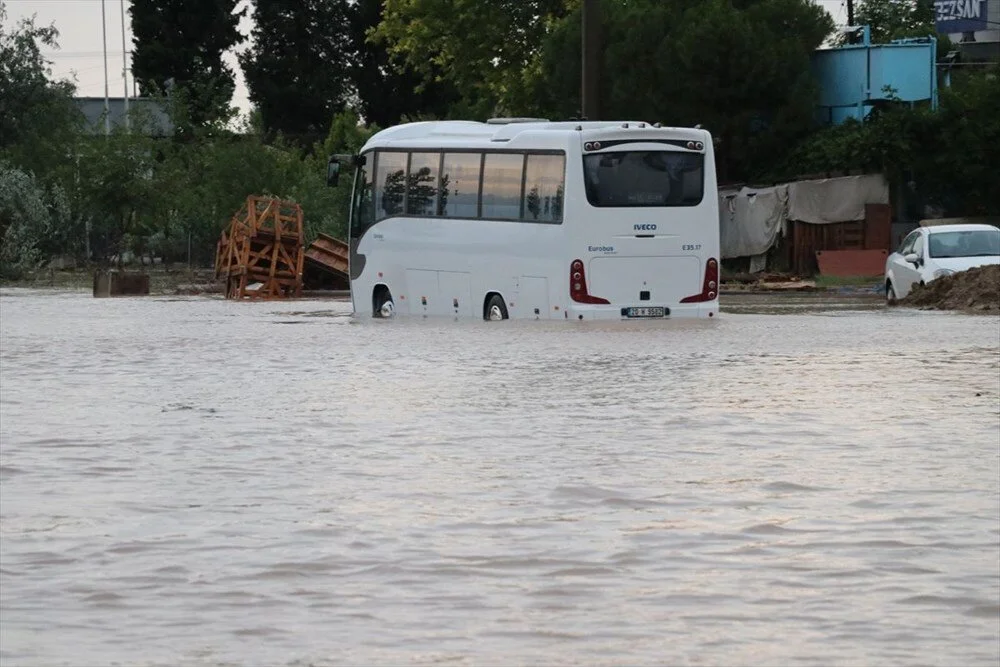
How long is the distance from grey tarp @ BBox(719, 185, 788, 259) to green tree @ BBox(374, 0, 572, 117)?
37.9 ft

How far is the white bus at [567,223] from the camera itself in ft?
100

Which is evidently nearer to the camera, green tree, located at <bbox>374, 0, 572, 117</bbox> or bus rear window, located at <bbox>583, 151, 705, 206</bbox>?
bus rear window, located at <bbox>583, 151, 705, 206</bbox>

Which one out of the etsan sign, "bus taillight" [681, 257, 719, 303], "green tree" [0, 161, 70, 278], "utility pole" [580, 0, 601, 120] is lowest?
"bus taillight" [681, 257, 719, 303]

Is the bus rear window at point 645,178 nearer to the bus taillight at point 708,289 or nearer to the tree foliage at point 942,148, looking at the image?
the bus taillight at point 708,289

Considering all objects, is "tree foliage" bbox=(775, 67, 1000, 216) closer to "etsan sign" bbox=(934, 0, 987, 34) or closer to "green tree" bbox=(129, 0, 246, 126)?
"etsan sign" bbox=(934, 0, 987, 34)

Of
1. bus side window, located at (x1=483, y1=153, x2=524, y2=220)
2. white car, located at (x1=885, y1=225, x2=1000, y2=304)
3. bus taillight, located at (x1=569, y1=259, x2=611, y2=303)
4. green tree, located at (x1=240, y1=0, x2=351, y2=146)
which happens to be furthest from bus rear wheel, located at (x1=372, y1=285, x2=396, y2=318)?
green tree, located at (x1=240, y1=0, x2=351, y2=146)

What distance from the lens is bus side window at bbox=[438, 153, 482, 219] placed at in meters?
32.9

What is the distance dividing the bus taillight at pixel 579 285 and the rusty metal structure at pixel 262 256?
16.3m

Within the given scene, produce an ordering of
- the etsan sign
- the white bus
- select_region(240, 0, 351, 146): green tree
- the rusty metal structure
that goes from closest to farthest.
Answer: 1. the white bus
2. the rusty metal structure
3. the etsan sign
4. select_region(240, 0, 351, 146): green tree

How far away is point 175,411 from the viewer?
15695 mm

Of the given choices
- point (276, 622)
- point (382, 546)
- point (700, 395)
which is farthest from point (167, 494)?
point (700, 395)

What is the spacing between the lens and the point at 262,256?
4666 cm

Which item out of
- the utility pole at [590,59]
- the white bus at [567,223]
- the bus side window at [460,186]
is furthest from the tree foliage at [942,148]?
the bus side window at [460,186]

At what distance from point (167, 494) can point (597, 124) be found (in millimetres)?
21930
